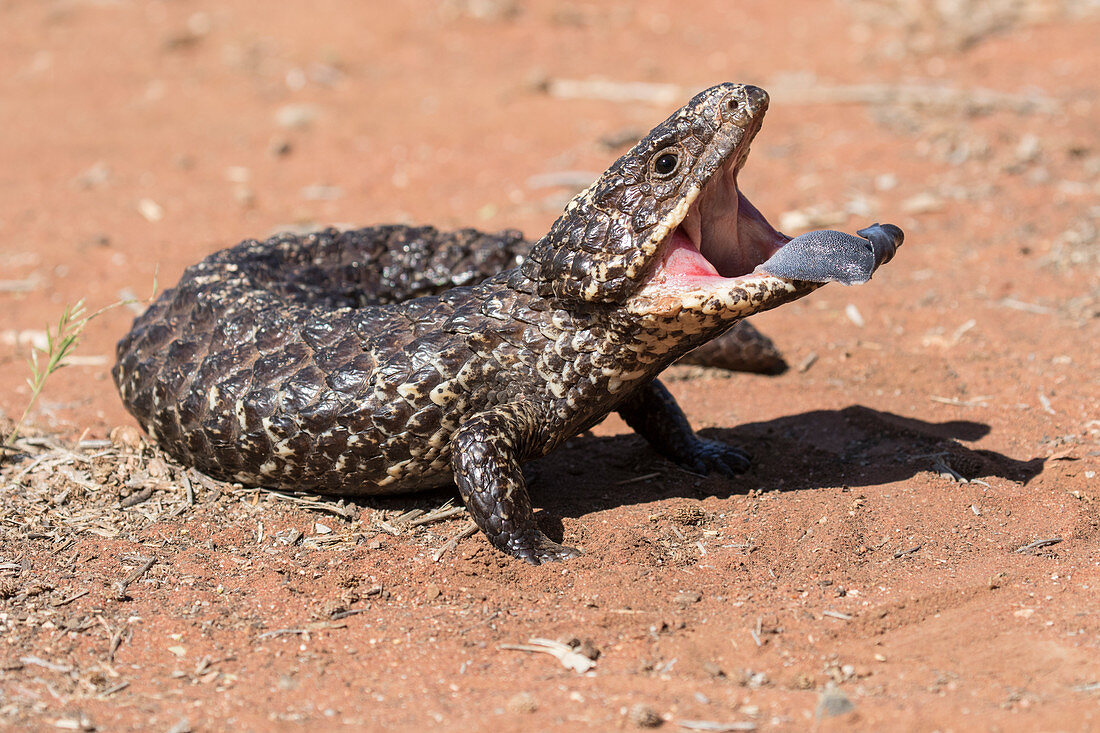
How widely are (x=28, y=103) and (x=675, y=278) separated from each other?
10.3 meters

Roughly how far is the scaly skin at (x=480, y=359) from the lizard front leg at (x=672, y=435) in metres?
0.01

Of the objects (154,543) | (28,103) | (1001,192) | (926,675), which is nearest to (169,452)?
(154,543)

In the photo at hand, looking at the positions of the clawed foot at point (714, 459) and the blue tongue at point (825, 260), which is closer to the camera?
the blue tongue at point (825, 260)

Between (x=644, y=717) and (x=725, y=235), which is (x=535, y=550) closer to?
(x=644, y=717)

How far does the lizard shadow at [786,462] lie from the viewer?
4652 mm

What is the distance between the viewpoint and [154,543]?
432cm

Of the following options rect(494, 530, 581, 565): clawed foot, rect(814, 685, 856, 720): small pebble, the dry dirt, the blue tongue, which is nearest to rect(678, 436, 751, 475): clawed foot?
the dry dirt

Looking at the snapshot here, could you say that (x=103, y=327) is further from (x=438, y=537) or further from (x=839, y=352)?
(x=839, y=352)

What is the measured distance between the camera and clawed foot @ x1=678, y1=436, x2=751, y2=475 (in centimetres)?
486

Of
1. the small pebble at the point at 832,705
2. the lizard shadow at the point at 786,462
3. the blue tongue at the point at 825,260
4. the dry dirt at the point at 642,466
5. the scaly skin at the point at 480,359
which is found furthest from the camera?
the lizard shadow at the point at 786,462

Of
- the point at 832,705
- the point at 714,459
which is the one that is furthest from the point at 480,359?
the point at 832,705

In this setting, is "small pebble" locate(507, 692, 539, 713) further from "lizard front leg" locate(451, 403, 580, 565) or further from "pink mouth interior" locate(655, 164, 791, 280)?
"pink mouth interior" locate(655, 164, 791, 280)

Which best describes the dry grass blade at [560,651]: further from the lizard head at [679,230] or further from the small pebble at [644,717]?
the lizard head at [679,230]

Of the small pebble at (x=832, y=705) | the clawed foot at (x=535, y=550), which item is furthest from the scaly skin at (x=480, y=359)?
the small pebble at (x=832, y=705)
